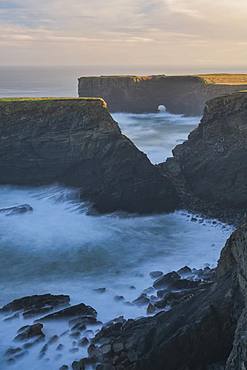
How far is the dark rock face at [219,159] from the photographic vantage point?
28.1 m

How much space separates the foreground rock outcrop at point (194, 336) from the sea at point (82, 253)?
1757 millimetres

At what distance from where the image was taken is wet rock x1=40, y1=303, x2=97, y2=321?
53.5 feet

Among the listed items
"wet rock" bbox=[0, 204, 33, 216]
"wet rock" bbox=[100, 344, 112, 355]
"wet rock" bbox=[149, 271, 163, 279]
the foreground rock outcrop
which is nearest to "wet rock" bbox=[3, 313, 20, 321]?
the foreground rock outcrop

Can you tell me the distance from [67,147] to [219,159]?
10194mm

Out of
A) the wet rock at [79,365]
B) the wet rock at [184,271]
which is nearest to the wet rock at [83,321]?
the wet rock at [79,365]

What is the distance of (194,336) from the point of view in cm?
1235

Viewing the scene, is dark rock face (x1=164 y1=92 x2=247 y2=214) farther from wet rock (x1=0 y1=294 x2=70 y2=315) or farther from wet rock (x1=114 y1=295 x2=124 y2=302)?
wet rock (x1=0 y1=294 x2=70 y2=315)

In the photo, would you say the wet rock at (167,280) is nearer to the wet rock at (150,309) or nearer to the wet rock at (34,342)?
the wet rock at (150,309)

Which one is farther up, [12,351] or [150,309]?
[150,309]

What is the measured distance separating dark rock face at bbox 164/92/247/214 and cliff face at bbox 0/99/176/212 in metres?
2.28

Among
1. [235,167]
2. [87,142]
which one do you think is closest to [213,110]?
[235,167]

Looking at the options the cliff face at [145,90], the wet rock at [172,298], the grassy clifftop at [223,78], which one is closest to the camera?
the wet rock at [172,298]

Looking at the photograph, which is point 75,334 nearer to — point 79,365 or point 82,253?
point 79,365

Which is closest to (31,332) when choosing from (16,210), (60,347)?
(60,347)
